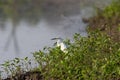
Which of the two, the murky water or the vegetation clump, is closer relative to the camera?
the vegetation clump

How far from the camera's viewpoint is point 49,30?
7602 millimetres

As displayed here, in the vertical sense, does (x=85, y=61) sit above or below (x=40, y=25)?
below

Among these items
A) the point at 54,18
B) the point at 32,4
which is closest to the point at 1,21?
the point at 54,18

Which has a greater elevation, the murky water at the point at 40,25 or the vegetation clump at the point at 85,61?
the murky water at the point at 40,25

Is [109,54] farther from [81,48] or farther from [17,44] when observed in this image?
[17,44]

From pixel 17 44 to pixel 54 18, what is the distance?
232 cm

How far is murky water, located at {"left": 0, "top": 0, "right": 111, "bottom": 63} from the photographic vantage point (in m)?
6.36

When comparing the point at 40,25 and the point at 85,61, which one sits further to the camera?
the point at 40,25

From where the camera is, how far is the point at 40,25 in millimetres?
8141

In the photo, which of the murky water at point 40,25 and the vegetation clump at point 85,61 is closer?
the vegetation clump at point 85,61

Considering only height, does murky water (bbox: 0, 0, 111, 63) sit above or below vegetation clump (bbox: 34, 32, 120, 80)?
above

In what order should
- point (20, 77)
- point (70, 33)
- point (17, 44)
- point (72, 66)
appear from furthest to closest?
point (70, 33)
point (17, 44)
point (20, 77)
point (72, 66)

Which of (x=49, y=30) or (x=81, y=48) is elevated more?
(x=49, y=30)

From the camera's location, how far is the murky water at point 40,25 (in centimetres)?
636
